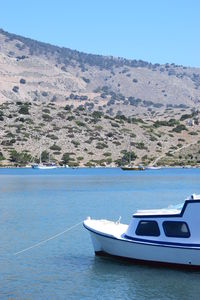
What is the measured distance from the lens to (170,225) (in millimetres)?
27812

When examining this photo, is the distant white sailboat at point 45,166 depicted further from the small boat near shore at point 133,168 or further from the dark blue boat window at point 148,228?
the dark blue boat window at point 148,228

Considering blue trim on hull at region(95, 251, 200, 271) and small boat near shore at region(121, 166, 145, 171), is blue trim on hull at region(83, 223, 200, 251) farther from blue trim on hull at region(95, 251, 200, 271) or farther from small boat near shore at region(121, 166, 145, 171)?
small boat near shore at region(121, 166, 145, 171)

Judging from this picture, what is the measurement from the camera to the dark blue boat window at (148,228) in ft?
91.9

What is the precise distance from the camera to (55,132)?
156 meters

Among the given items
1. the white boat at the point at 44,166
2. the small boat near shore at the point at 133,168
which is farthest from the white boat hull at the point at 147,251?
the white boat at the point at 44,166

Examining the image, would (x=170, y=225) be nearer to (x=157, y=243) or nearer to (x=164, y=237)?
(x=164, y=237)

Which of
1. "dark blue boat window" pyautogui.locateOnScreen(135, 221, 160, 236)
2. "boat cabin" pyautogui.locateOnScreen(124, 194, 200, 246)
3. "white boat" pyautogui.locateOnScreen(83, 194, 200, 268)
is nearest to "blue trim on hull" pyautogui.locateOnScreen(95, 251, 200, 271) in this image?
"white boat" pyautogui.locateOnScreen(83, 194, 200, 268)

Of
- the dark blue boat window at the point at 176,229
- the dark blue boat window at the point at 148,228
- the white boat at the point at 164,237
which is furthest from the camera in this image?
the dark blue boat window at the point at 148,228

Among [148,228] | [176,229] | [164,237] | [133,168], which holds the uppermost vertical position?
[176,229]

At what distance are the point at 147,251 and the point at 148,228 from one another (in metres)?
0.98

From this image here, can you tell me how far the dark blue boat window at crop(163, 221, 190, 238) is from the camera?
27.4 metres

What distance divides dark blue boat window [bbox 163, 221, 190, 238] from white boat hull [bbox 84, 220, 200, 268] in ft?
1.72

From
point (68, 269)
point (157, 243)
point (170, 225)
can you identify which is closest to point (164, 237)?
point (157, 243)

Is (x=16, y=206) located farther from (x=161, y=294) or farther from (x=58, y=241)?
(x=161, y=294)
